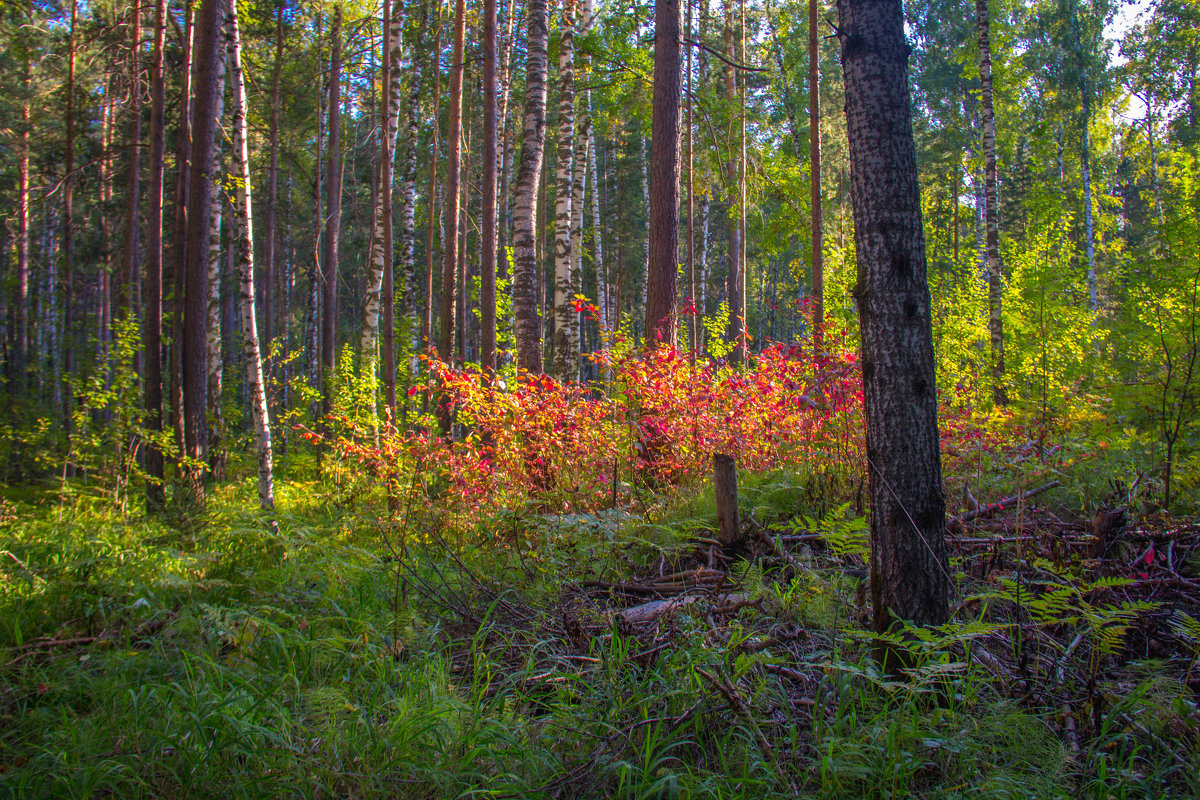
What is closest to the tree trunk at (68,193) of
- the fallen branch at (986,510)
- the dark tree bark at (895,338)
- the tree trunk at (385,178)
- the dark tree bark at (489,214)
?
the tree trunk at (385,178)

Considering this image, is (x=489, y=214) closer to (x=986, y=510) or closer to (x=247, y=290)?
(x=247, y=290)

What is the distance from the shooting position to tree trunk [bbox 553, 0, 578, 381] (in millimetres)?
9625

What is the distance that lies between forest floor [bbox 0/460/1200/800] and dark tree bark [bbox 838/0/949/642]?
0.31 metres

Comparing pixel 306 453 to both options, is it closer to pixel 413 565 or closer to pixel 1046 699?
pixel 413 565

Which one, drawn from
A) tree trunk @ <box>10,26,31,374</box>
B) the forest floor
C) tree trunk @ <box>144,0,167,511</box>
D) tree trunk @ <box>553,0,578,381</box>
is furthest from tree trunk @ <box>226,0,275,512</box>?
tree trunk @ <box>10,26,31,374</box>

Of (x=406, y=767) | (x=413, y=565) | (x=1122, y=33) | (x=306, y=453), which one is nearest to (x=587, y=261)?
(x=306, y=453)

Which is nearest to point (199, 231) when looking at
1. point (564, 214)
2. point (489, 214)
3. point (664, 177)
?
point (489, 214)

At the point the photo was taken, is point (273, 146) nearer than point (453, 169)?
No

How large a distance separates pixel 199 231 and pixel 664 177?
5.72 meters

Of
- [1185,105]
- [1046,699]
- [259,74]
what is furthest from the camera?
[1185,105]

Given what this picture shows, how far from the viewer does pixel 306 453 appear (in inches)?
523

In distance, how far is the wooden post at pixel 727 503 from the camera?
4.22 meters

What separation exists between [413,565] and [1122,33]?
31552 millimetres

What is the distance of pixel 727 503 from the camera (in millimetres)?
4262
